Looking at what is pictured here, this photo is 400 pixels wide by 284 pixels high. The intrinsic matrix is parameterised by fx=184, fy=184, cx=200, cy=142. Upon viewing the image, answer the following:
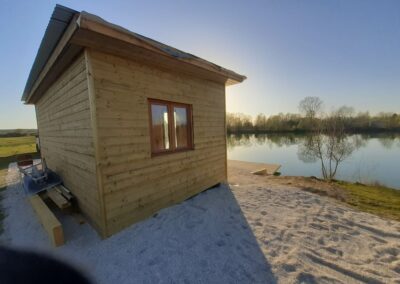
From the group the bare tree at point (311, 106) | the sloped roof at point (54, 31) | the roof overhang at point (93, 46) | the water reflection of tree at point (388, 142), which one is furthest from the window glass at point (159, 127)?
the water reflection of tree at point (388, 142)

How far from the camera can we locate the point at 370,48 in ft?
27.6

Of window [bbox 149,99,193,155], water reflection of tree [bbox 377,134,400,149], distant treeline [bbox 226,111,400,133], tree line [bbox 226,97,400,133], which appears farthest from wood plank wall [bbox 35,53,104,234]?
water reflection of tree [bbox 377,134,400,149]

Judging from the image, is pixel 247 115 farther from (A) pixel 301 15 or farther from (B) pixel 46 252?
(B) pixel 46 252

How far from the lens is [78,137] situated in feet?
10.6

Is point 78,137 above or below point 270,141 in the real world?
above

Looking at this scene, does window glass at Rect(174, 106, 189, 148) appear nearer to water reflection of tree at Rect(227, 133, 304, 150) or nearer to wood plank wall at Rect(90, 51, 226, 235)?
wood plank wall at Rect(90, 51, 226, 235)

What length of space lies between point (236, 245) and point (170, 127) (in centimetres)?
242

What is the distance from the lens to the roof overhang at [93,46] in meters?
2.08

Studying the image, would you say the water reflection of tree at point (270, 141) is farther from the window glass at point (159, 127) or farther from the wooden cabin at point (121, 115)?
the window glass at point (159, 127)

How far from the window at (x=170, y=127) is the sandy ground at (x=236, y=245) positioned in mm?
1270

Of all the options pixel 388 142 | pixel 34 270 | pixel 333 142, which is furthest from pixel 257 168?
pixel 388 142

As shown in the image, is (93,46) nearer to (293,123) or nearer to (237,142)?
(237,142)

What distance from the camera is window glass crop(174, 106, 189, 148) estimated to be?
399 cm

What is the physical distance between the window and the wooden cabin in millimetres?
20
